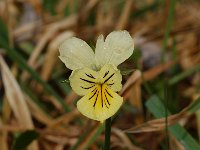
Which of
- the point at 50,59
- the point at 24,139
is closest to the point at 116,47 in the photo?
the point at 24,139

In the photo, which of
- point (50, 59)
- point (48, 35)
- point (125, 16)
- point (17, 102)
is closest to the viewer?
point (17, 102)

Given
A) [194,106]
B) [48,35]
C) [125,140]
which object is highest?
[48,35]

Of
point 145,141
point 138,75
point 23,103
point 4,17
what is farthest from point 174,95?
point 4,17

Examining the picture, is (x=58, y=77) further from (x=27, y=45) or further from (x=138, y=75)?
(x=138, y=75)

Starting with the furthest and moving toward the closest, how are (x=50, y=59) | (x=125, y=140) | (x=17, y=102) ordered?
(x=50, y=59)
(x=17, y=102)
(x=125, y=140)

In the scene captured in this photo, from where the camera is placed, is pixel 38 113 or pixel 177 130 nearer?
pixel 177 130

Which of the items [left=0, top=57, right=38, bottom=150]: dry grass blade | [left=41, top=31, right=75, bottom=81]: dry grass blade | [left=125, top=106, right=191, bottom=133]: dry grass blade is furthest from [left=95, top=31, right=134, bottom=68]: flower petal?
[left=41, top=31, right=75, bottom=81]: dry grass blade

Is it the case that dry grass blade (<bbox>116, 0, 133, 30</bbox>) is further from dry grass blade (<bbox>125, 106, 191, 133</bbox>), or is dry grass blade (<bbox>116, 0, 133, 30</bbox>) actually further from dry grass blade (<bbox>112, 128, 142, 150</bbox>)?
dry grass blade (<bbox>125, 106, 191, 133</bbox>)

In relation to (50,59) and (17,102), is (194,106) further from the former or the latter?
(50,59)
